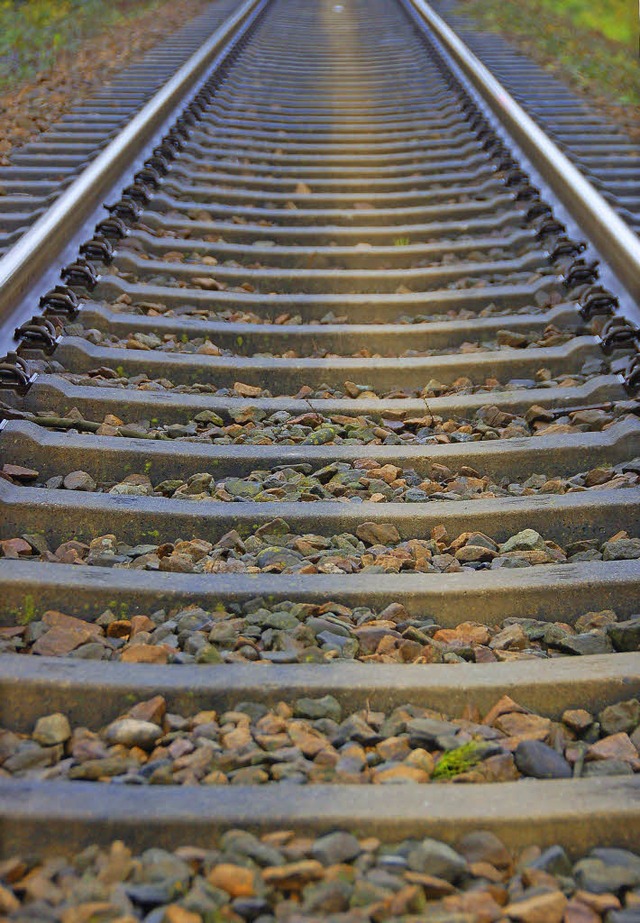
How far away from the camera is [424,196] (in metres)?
5.02

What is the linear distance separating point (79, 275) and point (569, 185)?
1.96m

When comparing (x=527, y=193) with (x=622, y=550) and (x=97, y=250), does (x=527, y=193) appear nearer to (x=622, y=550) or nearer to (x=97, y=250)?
(x=97, y=250)

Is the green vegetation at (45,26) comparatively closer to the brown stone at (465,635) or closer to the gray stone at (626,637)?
the brown stone at (465,635)

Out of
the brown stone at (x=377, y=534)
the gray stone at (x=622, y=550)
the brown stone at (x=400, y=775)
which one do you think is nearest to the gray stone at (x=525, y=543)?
the gray stone at (x=622, y=550)

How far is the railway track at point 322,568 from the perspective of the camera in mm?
1569

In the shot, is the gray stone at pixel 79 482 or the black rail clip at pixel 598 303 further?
the black rail clip at pixel 598 303

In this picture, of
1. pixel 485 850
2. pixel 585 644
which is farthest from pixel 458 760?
pixel 585 644

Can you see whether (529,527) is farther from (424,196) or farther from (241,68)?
(241,68)

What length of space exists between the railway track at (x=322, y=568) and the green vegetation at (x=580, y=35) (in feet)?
12.2

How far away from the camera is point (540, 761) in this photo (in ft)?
5.82

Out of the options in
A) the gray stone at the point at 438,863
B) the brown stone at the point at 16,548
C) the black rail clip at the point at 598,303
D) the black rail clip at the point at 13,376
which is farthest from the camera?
the black rail clip at the point at 598,303

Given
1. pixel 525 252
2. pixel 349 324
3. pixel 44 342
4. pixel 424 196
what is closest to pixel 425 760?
pixel 44 342

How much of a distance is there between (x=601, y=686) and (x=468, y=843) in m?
0.47

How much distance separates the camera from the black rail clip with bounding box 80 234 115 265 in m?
3.90
